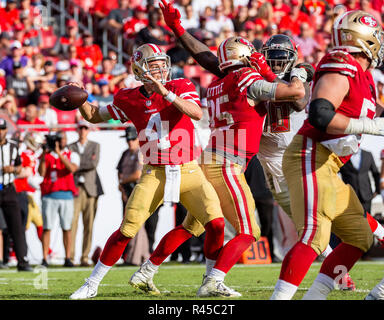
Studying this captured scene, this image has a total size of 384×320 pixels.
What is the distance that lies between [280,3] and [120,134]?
251 inches

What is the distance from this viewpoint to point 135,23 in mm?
15188

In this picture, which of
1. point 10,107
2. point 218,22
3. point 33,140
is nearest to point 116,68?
point 218,22

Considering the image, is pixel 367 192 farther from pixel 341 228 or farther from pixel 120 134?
pixel 341 228

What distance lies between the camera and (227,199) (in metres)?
5.95

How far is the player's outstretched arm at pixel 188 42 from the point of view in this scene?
6656 mm

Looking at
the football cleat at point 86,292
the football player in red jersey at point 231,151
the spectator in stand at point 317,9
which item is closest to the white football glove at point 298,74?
the football player in red jersey at point 231,151

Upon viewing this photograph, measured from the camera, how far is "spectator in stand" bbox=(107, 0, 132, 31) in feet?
50.4

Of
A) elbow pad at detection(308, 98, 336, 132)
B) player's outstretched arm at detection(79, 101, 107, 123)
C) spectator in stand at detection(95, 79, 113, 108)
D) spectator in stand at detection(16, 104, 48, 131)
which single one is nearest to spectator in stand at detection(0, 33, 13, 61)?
spectator in stand at detection(95, 79, 113, 108)

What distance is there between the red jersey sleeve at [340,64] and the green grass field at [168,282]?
1.99 m

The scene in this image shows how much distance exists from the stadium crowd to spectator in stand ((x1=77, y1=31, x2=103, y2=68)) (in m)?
0.02

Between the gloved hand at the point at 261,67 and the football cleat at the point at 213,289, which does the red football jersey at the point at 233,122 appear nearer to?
the gloved hand at the point at 261,67

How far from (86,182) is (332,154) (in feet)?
21.5

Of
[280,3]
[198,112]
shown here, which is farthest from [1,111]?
[280,3]

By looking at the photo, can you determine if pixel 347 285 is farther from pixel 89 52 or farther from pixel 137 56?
pixel 89 52
